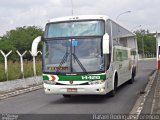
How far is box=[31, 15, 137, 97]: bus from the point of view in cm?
1480

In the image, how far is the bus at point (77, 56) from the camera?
1480 cm

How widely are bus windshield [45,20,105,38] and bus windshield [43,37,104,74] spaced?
273 mm

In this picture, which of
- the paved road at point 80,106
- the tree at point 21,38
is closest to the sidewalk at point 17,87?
the paved road at point 80,106

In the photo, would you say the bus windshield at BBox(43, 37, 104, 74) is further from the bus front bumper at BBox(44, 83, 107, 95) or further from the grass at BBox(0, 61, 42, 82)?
the grass at BBox(0, 61, 42, 82)

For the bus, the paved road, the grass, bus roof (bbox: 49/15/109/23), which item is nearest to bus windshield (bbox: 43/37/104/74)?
the bus

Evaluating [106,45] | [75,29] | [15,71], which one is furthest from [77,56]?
[15,71]

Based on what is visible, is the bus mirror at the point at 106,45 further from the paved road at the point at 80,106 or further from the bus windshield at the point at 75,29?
the paved road at the point at 80,106

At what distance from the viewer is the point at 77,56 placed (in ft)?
49.1

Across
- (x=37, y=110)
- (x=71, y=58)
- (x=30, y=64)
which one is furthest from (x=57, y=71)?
(x=30, y=64)

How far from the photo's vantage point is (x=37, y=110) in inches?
534

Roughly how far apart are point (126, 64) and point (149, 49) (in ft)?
413

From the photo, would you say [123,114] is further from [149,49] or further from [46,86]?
[149,49]

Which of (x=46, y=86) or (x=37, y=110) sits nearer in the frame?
(x=37, y=110)

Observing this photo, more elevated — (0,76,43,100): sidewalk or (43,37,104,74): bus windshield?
(43,37,104,74): bus windshield
